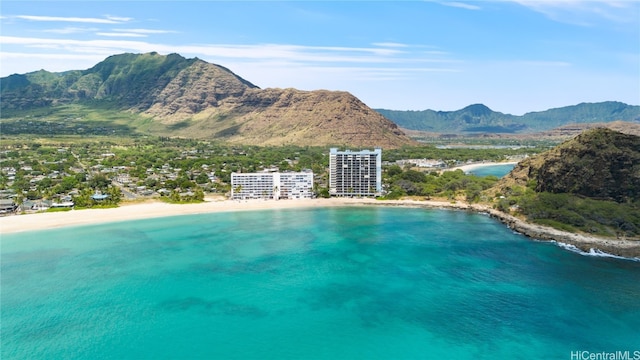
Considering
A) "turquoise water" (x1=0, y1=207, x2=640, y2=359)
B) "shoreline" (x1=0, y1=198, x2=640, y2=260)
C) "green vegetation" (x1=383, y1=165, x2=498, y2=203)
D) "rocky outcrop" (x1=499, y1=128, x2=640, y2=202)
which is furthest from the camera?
"green vegetation" (x1=383, y1=165, x2=498, y2=203)

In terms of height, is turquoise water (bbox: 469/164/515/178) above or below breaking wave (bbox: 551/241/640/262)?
above

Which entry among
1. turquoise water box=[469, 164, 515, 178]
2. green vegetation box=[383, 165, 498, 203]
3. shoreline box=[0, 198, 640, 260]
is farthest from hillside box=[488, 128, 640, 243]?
turquoise water box=[469, 164, 515, 178]

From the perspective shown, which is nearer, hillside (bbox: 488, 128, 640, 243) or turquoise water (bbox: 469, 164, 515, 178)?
hillside (bbox: 488, 128, 640, 243)

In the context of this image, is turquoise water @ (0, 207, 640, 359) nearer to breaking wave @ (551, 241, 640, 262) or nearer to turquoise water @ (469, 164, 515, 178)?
breaking wave @ (551, 241, 640, 262)

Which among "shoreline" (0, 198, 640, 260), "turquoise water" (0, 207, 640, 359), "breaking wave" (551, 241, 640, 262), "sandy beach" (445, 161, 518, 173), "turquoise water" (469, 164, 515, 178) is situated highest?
"sandy beach" (445, 161, 518, 173)

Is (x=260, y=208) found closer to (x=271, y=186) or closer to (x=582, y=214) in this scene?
(x=271, y=186)

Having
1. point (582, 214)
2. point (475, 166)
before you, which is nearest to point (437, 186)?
point (582, 214)

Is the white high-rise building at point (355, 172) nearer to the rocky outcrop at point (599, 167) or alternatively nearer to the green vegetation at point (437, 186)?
the green vegetation at point (437, 186)

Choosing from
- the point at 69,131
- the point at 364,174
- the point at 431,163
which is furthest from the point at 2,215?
the point at 69,131
